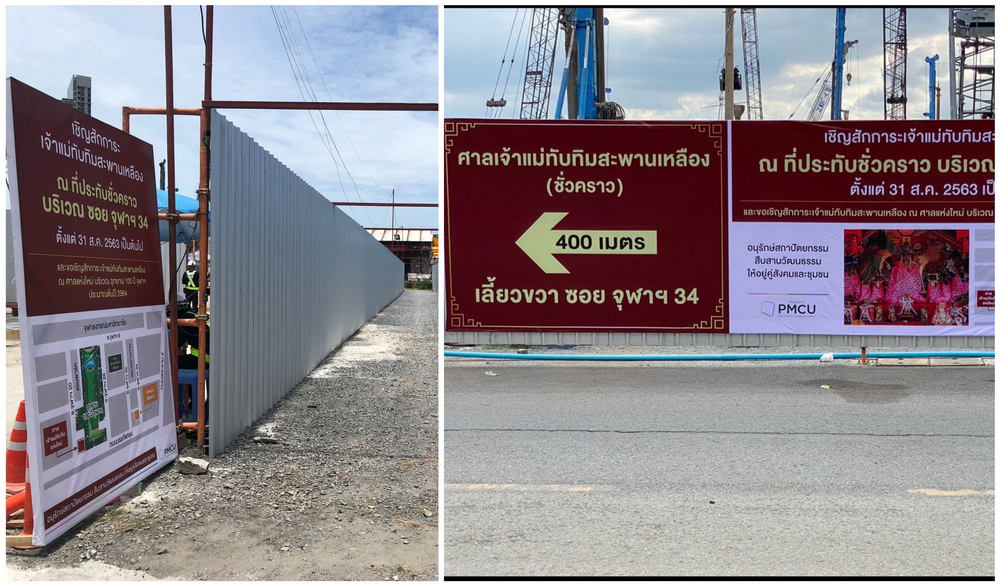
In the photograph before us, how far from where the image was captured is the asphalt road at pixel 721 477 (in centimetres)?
392

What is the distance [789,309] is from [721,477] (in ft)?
4.27

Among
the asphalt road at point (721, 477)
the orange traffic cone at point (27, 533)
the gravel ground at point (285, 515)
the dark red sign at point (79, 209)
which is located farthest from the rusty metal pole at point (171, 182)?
the asphalt road at point (721, 477)

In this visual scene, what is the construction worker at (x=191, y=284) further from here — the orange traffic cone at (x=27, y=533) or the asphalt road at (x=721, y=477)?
the orange traffic cone at (x=27, y=533)

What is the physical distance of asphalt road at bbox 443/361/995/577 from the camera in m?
3.92

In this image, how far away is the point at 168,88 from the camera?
5730mm

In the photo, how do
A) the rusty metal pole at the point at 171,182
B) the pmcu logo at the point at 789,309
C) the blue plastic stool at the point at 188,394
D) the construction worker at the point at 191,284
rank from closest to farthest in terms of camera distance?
the pmcu logo at the point at 789,309 → the rusty metal pole at the point at 171,182 → the blue plastic stool at the point at 188,394 → the construction worker at the point at 191,284

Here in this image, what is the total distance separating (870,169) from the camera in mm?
4480

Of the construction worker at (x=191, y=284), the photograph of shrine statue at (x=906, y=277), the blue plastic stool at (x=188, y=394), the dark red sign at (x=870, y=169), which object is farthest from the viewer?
the construction worker at (x=191, y=284)

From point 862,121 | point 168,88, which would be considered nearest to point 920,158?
point 862,121

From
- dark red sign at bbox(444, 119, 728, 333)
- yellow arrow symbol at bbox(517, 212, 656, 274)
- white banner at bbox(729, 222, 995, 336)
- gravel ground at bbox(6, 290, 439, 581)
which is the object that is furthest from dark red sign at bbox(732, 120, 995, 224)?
gravel ground at bbox(6, 290, 439, 581)

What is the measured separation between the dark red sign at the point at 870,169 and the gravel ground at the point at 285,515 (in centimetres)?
290

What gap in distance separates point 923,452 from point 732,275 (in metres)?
2.55

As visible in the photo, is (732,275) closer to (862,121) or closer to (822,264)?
(822,264)

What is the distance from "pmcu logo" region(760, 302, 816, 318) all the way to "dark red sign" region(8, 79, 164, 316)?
13.7 ft
